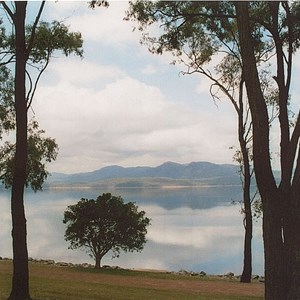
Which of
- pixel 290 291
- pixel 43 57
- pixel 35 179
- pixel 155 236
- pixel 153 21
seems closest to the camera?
pixel 290 291

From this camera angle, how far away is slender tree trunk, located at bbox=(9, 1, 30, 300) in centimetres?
1089

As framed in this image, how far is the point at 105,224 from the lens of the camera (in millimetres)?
28906

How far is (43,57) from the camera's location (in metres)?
17.9

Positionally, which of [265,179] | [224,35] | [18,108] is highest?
[224,35]

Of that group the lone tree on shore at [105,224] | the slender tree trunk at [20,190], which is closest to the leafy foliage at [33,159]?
the lone tree on shore at [105,224]

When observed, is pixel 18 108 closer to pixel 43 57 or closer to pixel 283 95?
pixel 283 95

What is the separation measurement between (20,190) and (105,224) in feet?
60.0

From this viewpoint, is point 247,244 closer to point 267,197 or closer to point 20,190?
point 20,190

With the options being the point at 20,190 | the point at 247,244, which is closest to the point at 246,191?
the point at 247,244

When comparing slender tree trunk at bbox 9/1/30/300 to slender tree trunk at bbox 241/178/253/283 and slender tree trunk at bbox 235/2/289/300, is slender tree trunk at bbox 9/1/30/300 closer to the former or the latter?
slender tree trunk at bbox 235/2/289/300

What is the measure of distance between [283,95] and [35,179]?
18.3 metres

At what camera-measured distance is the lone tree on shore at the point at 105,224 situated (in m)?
28.8

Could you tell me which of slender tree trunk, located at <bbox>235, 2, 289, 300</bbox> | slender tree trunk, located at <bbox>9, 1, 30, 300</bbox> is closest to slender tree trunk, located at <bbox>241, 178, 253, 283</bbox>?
slender tree trunk, located at <bbox>9, 1, 30, 300</bbox>

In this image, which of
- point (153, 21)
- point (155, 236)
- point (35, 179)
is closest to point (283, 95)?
point (153, 21)
